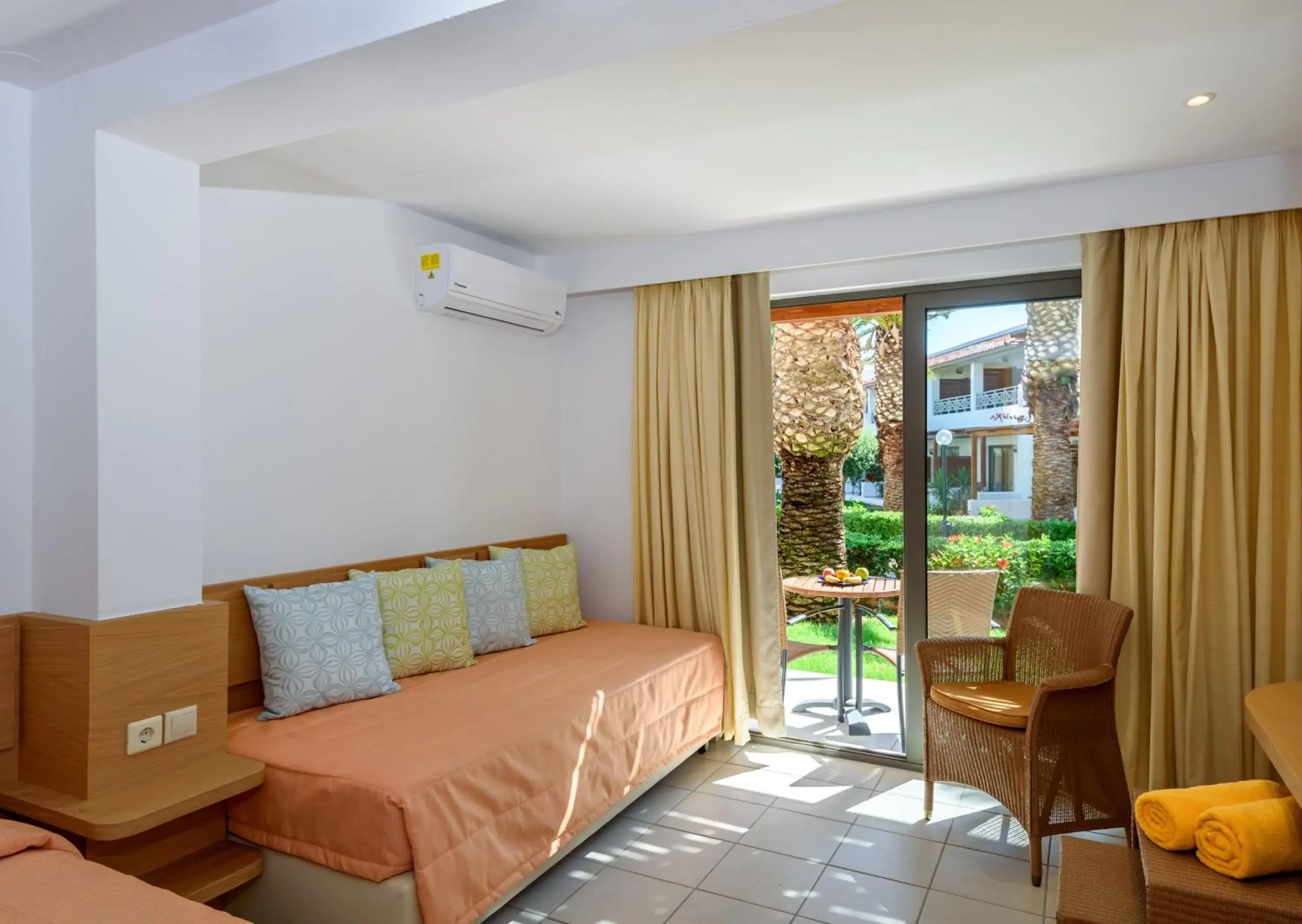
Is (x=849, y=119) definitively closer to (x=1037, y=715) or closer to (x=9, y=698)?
(x=1037, y=715)

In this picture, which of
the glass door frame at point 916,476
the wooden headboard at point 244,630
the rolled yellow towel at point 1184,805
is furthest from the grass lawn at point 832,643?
the wooden headboard at point 244,630

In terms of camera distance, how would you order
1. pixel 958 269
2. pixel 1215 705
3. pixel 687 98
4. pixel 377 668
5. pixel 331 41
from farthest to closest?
pixel 958 269
pixel 1215 705
pixel 377 668
pixel 687 98
pixel 331 41

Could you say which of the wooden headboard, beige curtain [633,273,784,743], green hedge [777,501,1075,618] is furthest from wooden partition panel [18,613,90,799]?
green hedge [777,501,1075,618]

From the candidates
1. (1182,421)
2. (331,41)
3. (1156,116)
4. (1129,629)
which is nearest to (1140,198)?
(1156,116)

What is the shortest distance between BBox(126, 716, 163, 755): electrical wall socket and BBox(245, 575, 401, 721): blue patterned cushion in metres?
0.45

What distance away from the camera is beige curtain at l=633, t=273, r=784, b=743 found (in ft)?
13.4

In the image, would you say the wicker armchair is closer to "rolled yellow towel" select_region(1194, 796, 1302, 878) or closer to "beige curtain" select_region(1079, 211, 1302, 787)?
"beige curtain" select_region(1079, 211, 1302, 787)

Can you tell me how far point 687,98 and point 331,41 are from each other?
3.71 ft

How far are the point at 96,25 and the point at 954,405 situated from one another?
3345 mm

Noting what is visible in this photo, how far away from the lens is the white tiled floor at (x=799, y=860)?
8.57 feet

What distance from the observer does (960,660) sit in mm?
3369

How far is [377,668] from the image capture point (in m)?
2.90

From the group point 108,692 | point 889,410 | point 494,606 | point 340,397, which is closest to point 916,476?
point 889,410

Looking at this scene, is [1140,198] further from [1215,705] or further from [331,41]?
[331,41]
